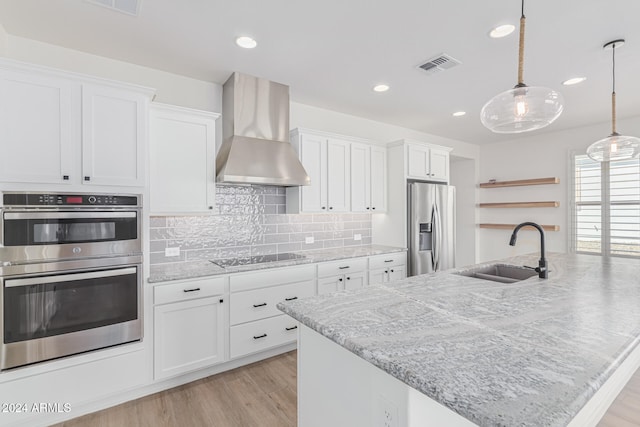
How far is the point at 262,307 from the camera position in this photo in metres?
2.79

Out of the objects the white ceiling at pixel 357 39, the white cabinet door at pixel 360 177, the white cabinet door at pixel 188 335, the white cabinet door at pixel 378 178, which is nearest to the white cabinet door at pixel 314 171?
the white cabinet door at pixel 360 177

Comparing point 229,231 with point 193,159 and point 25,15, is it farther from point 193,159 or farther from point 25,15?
point 25,15

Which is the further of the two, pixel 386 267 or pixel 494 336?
pixel 386 267

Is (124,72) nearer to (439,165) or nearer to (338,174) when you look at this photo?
(338,174)

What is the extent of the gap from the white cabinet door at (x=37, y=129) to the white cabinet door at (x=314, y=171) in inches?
78.9

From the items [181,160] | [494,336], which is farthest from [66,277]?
[494,336]

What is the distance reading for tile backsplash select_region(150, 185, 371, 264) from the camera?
2872mm

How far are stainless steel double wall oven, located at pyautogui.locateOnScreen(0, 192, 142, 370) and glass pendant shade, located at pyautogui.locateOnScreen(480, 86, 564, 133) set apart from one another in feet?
8.04

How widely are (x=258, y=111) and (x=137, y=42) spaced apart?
1105 millimetres

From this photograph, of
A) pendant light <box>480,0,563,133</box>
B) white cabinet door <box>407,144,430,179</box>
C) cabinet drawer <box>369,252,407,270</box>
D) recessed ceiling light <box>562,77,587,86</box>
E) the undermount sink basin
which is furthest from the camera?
white cabinet door <box>407,144,430,179</box>

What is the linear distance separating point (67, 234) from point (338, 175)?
2618 mm

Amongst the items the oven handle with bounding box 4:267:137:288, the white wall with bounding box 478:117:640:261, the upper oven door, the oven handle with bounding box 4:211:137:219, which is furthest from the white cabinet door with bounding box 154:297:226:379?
the white wall with bounding box 478:117:640:261

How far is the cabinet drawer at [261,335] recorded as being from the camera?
8.71ft

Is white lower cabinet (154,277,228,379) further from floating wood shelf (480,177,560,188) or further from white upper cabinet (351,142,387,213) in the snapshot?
floating wood shelf (480,177,560,188)
